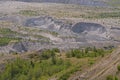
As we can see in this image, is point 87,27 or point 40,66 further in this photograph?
point 87,27

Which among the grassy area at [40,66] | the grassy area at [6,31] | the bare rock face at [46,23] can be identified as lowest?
the bare rock face at [46,23]

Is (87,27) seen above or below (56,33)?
above

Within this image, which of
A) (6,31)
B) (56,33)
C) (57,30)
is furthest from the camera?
(57,30)

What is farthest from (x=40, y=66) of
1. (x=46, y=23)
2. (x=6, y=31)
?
(x=46, y=23)

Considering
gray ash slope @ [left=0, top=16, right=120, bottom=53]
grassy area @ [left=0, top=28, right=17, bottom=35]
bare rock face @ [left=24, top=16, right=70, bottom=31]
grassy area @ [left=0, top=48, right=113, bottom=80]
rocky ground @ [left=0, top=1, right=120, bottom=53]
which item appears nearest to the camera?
grassy area @ [left=0, top=48, right=113, bottom=80]

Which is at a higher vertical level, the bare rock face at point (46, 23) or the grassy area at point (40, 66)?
the grassy area at point (40, 66)

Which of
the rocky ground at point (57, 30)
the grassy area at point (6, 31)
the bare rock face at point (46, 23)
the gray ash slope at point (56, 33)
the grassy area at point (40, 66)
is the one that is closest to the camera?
the grassy area at point (40, 66)

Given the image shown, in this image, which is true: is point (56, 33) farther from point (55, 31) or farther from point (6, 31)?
A: point (6, 31)

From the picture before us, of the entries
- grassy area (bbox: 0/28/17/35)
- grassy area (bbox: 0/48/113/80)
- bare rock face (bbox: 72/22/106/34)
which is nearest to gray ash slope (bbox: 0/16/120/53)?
bare rock face (bbox: 72/22/106/34)

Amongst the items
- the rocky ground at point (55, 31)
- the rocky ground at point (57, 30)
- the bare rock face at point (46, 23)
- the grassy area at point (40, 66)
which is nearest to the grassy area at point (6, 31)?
the rocky ground at point (55, 31)

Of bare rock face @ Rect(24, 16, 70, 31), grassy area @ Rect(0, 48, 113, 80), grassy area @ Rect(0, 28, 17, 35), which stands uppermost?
grassy area @ Rect(0, 48, 113, 80)

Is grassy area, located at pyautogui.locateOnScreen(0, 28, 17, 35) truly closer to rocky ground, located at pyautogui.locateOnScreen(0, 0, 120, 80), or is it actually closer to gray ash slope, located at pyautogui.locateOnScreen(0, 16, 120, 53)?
rocky ground, located at pyautogui.locateOnScreen(0, 0, 120, 80)

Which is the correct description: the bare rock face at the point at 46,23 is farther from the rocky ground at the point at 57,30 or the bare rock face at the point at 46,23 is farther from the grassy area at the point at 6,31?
the grassy area at the point at 6,31
